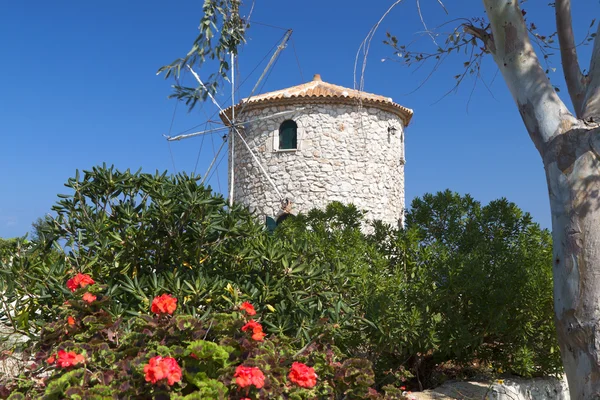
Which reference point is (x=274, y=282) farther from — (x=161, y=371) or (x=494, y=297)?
(x=494, y=297)

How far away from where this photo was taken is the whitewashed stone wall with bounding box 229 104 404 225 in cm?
1476

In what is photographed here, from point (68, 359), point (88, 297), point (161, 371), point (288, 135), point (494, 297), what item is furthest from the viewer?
point (288, 135)

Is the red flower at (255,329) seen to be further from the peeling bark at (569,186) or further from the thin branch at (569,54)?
the thin branch at (569,54)

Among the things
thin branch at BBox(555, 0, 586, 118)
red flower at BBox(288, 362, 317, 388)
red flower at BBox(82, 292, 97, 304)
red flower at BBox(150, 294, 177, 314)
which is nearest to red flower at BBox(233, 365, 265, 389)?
red flower at BBox(288, 362, 317, 388)

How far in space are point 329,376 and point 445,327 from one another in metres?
1.87

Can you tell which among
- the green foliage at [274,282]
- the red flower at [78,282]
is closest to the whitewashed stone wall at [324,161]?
the green foliage at [274,282]

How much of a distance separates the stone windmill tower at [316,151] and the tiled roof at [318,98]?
0.03 meters

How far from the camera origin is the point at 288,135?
15.1 meters

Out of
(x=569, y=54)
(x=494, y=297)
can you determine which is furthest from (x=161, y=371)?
(x=569, y=54)

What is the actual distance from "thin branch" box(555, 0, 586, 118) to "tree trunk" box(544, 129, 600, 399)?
26.8 inches

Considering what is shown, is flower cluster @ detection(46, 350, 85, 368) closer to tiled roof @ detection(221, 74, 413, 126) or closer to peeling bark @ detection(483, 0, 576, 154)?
peeling bark @ detection(483, 0, 576, 154)

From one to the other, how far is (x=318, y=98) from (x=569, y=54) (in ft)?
34.0

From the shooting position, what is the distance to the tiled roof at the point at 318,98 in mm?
14805

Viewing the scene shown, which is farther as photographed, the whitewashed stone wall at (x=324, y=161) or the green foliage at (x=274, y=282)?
the whitewashed stone wall at (x=324, y=161)
